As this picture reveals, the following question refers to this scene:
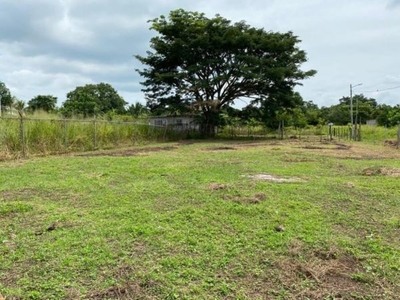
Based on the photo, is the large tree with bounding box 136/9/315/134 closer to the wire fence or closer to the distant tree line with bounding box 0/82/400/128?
the distant tree line with bounding box 0/82/400/128

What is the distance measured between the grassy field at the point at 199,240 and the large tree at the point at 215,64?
16.8 meters

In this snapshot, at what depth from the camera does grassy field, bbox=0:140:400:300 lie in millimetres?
2273

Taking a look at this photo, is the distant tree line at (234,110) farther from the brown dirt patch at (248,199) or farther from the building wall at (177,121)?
the brown dirt patch at (248,199)

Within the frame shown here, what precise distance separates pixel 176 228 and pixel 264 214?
1123mm

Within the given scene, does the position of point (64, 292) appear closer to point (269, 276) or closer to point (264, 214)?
point (269, 276)

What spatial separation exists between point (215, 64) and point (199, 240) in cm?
2052

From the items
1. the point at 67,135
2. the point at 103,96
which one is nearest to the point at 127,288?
the point at 67,135

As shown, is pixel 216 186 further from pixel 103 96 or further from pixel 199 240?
pixel 103 96

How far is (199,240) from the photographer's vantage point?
304 centimetres

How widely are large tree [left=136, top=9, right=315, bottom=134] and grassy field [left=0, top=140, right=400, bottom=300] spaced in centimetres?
1684

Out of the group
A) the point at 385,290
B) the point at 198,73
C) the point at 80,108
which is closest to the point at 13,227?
the point at 385,290

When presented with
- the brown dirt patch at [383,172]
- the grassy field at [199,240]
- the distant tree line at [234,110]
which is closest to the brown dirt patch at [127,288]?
the grassy field at [199,240]

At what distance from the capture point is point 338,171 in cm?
727

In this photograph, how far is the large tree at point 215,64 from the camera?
21.0 metres
